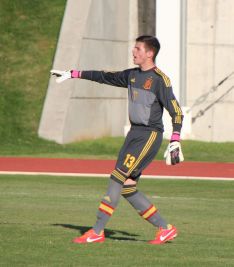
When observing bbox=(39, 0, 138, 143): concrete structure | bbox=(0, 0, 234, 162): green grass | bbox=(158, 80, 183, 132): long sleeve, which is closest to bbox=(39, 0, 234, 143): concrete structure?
bbox=(39, 0, 138, 143): concrete structure

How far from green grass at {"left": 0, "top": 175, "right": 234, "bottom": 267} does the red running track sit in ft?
4.73

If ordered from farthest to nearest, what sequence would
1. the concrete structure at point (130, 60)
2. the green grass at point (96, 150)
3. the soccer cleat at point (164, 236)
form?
the concrete structure at point (130, 60) < the green grass at point (96, 150) < the soccer cleat at point (164, 236)

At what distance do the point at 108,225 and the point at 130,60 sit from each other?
666 inches

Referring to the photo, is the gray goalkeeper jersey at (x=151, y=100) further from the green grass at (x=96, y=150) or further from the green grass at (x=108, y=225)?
the green grass at (x=96, y=150)

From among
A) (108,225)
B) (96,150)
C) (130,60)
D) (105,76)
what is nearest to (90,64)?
(130,60)

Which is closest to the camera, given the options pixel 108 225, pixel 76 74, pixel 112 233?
pixel 76 74

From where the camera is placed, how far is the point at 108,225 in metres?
12.8

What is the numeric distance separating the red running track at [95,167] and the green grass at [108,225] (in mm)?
1443

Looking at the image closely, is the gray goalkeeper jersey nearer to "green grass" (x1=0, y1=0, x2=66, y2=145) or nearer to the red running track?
the red running track

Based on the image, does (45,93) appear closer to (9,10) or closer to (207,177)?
(9,10)

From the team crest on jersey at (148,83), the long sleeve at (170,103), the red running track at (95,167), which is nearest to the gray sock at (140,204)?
the long sleeve at (170,103)

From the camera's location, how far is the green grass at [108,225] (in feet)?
31.4

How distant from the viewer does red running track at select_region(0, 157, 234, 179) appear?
21219 millimetres

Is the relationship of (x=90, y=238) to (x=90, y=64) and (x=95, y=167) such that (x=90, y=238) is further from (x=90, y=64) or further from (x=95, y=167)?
(x=90, y=64)
